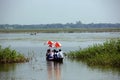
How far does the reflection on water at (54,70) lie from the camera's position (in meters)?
27.5

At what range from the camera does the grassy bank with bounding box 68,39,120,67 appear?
31.5 metres

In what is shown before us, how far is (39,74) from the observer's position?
29.2m

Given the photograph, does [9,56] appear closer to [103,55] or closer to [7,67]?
[7,67]

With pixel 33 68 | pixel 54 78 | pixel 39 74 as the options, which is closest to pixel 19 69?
pixel 33 68

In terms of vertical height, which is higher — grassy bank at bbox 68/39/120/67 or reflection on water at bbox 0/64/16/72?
grassy bank at bbox 68/39/120/67

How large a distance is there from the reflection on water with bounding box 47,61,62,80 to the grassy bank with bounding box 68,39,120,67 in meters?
2.31

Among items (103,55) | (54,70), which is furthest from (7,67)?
(103,55)

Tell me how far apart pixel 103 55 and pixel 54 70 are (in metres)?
3.66

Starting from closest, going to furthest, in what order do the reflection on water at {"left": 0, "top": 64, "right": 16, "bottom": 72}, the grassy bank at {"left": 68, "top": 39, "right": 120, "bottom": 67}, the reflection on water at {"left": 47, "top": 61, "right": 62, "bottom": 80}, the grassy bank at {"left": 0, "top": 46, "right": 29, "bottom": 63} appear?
the reflection on water at {"left": 47, "top": 61, "right": 62, "bottom": 80} < the grassy bank at {"left": 68, "top": 39, "right": 120, "bottom": 67} < the reflection on water at {"left": 0, "top": 64, "right": 16, "bottom": 72} < the grassy bank at {"left": 0, "top": 46, "right": 29, "bottom": 63}

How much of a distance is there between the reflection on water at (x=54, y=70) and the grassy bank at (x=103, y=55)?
7.58 feet

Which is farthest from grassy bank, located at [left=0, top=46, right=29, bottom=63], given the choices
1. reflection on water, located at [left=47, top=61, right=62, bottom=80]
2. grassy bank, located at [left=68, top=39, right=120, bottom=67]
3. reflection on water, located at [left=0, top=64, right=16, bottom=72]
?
grassy bank, located at [left=68, top=39, right=120, bottom=67]

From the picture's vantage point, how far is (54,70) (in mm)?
31531

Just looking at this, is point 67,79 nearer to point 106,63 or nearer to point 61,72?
point 61,72

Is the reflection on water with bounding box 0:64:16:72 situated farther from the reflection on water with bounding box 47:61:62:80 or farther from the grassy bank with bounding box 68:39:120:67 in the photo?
the grassy bank with bounding box 68:39:120:67
